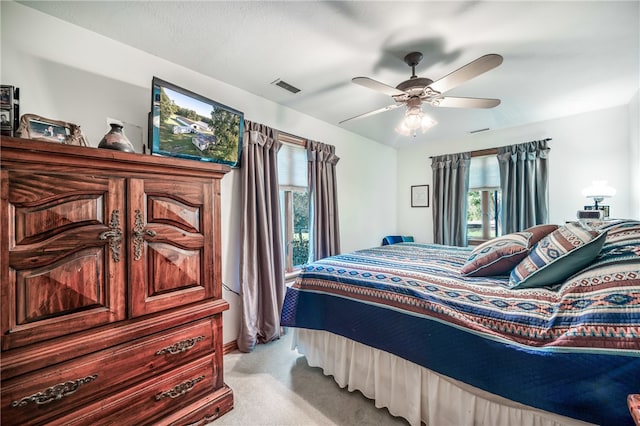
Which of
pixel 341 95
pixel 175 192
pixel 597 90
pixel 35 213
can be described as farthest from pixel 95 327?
pixel 597 90

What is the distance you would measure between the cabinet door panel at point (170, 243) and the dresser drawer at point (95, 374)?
0.19 metres

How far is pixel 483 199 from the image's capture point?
4148 mm

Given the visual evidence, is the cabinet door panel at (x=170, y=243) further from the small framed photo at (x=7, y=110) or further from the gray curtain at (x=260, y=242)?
the gray curtain at (x=260, y=242)

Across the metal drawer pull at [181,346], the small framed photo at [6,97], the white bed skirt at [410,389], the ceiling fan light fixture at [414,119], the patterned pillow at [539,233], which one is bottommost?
the white bed skirt at [410,389]

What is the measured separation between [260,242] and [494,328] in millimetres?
2070

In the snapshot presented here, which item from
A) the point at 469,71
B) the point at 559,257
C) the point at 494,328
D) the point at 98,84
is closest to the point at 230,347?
the point at 494,328

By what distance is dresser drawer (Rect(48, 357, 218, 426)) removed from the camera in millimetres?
1176

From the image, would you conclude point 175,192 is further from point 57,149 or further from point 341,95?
point 341,95

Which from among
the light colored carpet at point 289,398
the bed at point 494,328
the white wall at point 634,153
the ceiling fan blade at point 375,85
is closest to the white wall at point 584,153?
the white wall at point 634,153

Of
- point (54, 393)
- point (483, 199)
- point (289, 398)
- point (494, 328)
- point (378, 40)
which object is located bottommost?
point (289, 398)

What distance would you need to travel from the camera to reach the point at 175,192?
1472 mm

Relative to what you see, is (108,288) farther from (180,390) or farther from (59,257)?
(180,390)

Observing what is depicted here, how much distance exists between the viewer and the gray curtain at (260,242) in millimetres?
2508

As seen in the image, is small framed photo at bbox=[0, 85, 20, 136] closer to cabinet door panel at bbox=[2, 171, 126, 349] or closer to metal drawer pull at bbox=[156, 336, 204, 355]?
cabinet door panel at bbox=[2, 171, 126, 349]
